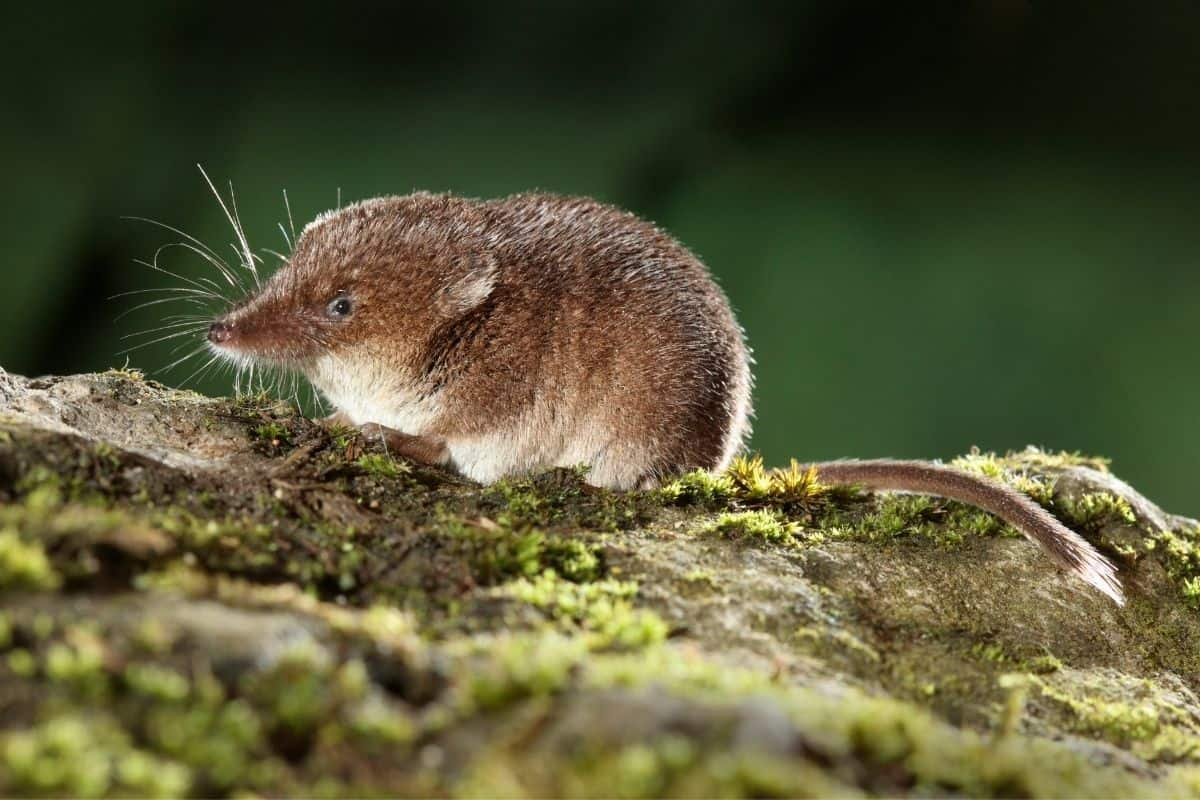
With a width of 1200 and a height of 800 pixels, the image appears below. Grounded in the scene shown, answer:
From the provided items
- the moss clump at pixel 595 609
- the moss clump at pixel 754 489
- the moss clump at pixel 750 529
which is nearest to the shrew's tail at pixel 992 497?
the moss clump at pixel 754 489

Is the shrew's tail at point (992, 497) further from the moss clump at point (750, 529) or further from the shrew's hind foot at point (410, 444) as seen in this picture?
the shrew's hind foot at point (410, 444)

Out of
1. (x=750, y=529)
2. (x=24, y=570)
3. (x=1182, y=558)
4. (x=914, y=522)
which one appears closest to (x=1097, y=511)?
(x=1182, y=558)

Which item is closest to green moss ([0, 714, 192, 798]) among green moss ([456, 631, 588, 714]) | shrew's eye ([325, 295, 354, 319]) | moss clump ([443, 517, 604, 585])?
green moss ([456, 631, 588, 714])

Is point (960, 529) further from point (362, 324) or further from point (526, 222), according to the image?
point (362, 324)

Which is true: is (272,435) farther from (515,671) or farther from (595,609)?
(515,671)

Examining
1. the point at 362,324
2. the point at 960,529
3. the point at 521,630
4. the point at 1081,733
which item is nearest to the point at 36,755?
the point at 521,630

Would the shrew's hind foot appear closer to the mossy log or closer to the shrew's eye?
the mossy log
